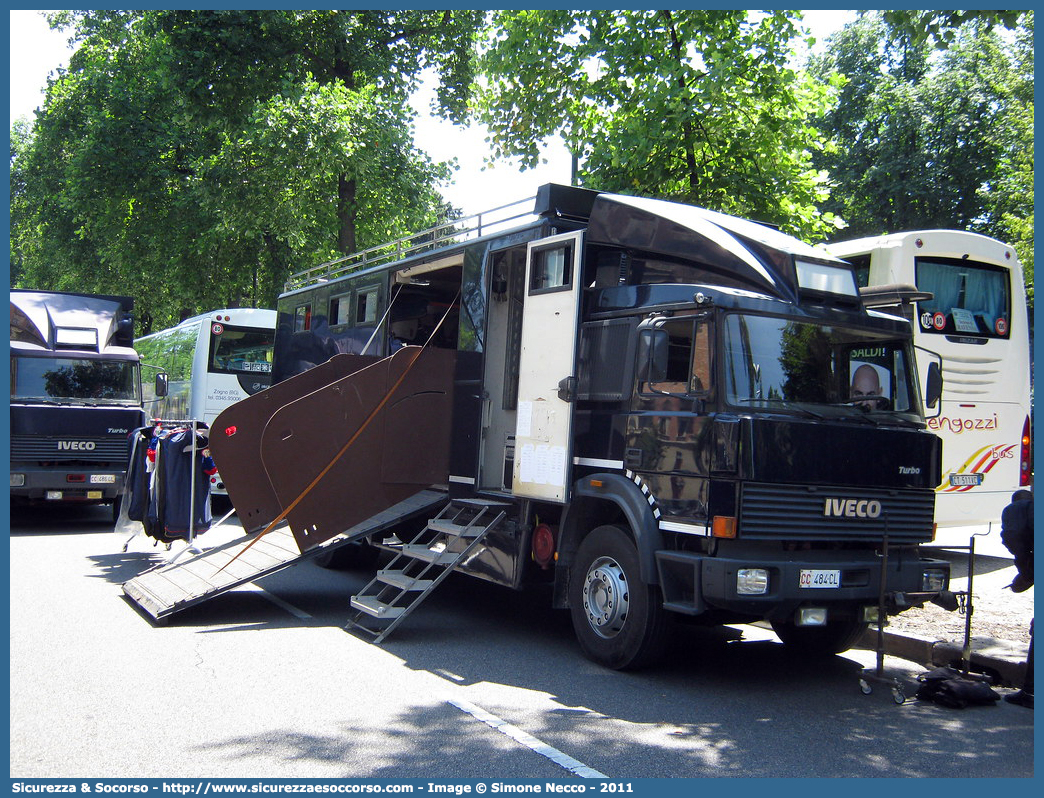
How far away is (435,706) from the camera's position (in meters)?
5.97

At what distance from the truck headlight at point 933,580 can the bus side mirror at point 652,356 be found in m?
2.32

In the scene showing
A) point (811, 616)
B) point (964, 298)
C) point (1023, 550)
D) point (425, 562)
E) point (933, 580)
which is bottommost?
point (425, 562)

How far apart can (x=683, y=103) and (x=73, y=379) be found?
33.1ft

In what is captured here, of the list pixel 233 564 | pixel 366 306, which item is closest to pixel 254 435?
pixel 233 564

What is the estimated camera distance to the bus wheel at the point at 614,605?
6680mm

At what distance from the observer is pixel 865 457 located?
6.72 meters

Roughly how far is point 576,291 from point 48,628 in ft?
16.1

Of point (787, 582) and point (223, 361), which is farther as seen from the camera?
point (223, 361)

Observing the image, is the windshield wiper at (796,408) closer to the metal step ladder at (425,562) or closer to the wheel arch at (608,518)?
the wheel arch at (608,518)

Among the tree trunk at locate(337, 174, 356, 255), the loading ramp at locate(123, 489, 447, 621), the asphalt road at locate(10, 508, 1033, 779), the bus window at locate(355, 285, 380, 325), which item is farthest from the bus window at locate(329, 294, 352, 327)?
the tree trunk at locate(337, 174, 356, 255)

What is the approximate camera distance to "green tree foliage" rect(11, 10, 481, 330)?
747 inches

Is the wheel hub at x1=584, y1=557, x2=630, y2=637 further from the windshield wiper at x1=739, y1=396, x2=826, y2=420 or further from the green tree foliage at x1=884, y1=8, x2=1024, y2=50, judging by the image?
the green tree foliage at x1=884, y1=8, x2=1024, y2=50

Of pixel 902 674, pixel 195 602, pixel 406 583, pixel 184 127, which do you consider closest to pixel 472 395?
pixel 406 583

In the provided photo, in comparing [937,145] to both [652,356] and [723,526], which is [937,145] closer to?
[652,356]
